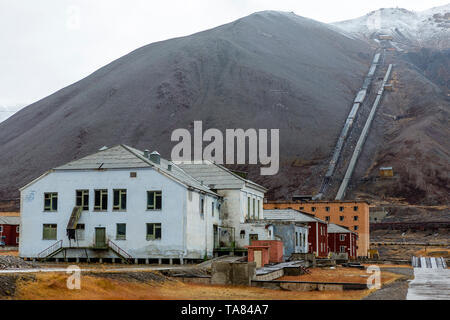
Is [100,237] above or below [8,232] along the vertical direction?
above

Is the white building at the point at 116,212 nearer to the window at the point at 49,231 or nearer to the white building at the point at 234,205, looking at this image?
the window at the point at 49,231

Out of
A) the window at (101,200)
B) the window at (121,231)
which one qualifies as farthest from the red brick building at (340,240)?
the window at (101,200)

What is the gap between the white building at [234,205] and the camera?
55.3 m

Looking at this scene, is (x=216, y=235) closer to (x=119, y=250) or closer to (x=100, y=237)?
(x=119, y=250)

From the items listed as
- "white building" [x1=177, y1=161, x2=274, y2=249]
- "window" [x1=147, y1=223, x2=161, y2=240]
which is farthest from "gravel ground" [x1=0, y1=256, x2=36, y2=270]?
"white building" [x1=177, y1=161, x2=274, y2=249]

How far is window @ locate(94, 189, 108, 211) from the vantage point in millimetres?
49406

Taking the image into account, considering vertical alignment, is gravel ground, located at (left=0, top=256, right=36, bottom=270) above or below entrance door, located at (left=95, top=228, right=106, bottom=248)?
below

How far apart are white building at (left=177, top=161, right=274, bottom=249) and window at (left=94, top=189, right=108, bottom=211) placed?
9.96 metres

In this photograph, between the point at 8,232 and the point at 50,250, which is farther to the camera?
the point at 8,232

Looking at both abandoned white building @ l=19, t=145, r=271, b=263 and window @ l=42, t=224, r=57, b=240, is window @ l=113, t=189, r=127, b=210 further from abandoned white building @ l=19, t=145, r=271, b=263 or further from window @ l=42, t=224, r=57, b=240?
window @ l=42, t=224, r=57, b=240

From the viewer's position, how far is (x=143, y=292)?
23922 mm

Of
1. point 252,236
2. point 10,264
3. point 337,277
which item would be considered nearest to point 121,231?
point 252,236

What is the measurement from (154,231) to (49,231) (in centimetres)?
909
